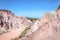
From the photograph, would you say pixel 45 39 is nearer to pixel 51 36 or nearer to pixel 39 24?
pixel 51 36

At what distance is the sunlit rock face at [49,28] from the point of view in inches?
375

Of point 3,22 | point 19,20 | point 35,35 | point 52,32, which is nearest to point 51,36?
point 52,32

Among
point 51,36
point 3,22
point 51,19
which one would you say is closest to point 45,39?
point 51,36

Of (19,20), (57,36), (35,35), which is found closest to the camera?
(57,36)

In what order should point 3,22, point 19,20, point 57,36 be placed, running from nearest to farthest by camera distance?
point 57,36 < point 3,22 < point 19,20

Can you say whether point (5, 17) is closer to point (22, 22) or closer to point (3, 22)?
point (3, 22)

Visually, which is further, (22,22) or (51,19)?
(22,22)

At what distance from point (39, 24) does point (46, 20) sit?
0.60 m

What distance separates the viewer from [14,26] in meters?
37.3

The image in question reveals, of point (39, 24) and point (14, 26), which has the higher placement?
point (39, 24)

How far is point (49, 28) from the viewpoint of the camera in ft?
32.6

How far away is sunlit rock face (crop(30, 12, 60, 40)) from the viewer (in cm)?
953

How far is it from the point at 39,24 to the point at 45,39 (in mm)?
1707

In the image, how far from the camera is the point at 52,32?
9648 mm
